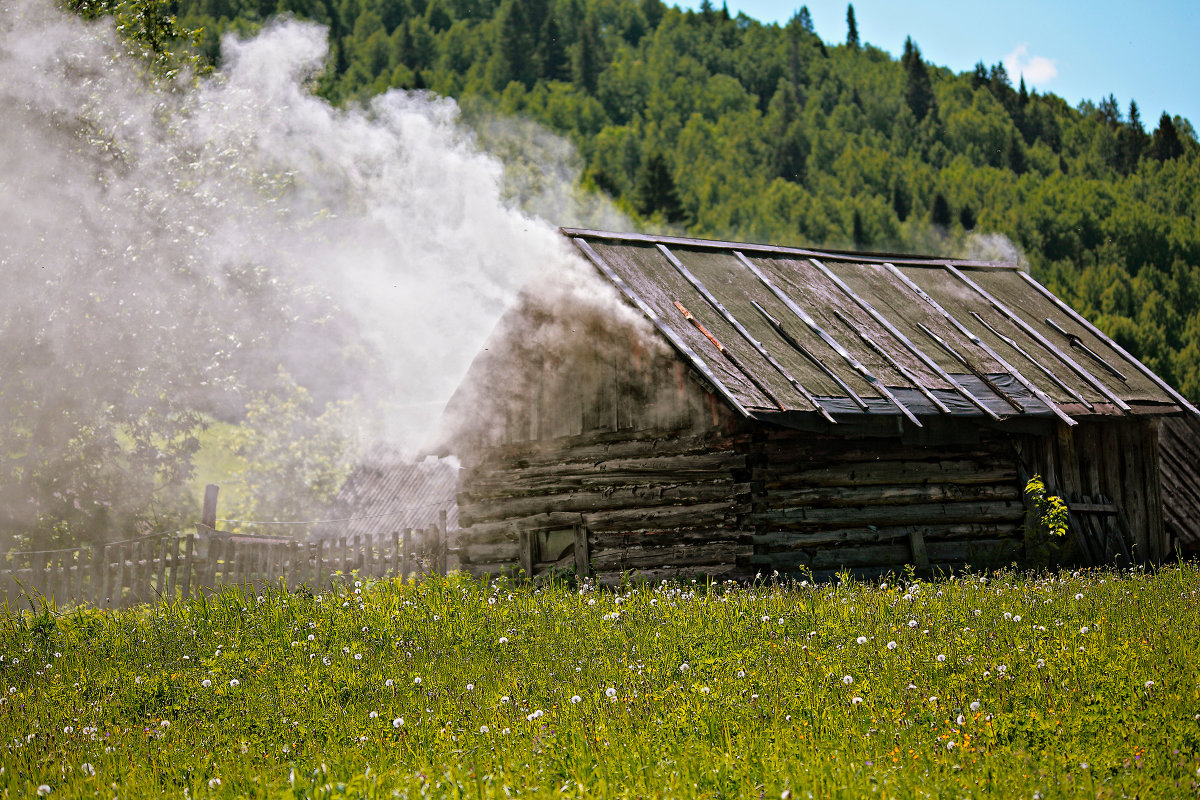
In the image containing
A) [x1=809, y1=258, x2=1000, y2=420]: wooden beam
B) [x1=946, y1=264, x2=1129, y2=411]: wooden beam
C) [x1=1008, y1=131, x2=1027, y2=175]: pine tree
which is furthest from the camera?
[x1=1008, y1=131, x2=1027, y2=175]: pine tree

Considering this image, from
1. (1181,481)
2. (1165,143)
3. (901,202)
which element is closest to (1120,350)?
(1181,481)

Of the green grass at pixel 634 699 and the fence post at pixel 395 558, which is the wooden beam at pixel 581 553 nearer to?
the green grass at pixel 634 699

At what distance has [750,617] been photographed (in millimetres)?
8008

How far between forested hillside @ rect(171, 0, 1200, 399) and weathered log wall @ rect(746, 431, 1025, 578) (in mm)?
54799

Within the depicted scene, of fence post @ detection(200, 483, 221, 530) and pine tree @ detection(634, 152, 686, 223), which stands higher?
pine tree @ detection(634, 152, 686, 223)

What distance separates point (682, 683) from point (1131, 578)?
20.7 ft

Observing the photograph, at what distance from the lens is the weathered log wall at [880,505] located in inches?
442

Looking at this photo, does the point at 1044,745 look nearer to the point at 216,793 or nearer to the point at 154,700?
the point at 216,793

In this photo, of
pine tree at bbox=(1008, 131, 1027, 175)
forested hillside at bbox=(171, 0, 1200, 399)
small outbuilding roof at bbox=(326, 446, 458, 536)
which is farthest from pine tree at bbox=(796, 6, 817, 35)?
small outbuilding roof at bbox=(326, 446, 458, 536)

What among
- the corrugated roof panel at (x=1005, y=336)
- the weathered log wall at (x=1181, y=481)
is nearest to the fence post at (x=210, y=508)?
the corrugated roof panel at (x=1005, y=336)

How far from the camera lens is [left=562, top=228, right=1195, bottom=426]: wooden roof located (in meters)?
11.4

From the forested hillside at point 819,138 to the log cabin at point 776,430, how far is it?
52.8 m

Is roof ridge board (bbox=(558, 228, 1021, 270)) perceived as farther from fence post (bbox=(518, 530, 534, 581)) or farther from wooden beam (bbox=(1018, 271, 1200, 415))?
fence post (bbox=(518, 530, 534, 581))

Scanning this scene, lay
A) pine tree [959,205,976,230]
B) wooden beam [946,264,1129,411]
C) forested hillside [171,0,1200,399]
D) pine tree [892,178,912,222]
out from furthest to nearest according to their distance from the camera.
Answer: pine tree [892,178,912,222]
pine tree [959,205,976,230]
forested hillside [171,0,1200,399]
wooden beam [946,264,1129,411]
